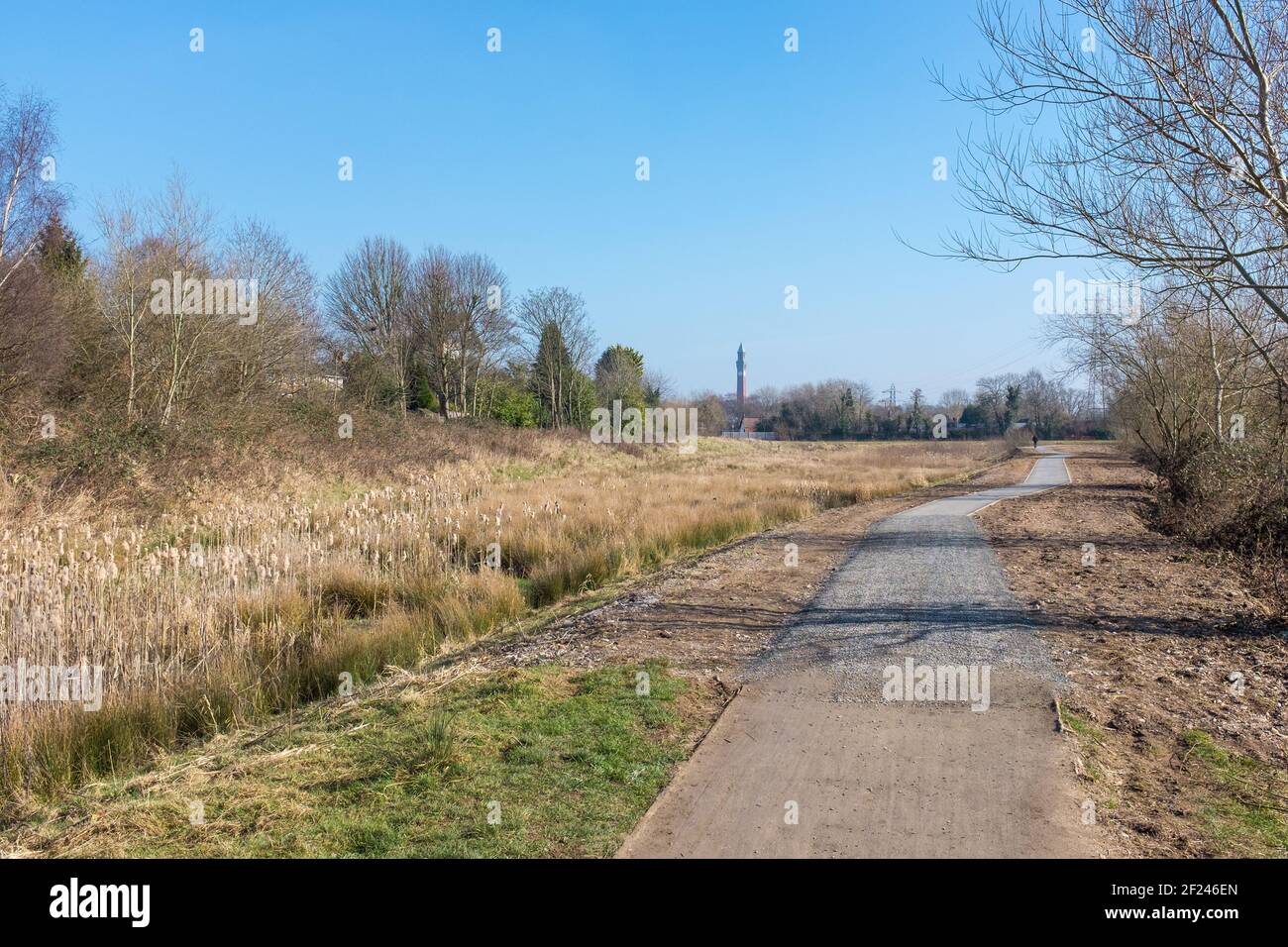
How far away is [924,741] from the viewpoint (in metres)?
5.19

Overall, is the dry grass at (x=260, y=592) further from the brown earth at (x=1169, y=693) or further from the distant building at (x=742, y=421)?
the distant building at (x=742, y=421)

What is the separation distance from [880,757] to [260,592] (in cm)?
745

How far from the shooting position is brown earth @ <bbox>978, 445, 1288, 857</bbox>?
14.1ft

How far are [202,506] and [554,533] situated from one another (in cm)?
877

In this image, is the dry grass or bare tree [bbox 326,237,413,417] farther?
bare tree [bbox 326,237,413,417]

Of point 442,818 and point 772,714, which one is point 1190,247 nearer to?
point 772,714

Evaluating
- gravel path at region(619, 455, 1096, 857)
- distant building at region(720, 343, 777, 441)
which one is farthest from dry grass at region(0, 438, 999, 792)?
distant building at region(720, 343, 777, 441)

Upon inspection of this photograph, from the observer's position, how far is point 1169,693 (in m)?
6.26

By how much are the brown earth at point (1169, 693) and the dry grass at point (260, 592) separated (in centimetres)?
603

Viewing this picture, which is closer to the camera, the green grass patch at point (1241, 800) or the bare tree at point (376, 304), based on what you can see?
the green grass patch at point (1241, 800)

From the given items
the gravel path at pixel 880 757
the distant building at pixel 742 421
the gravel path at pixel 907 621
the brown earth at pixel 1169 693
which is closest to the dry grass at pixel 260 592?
the gravel path at pixel 907 621

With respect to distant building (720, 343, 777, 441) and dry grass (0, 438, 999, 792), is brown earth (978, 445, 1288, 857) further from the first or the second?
Result: distant building (720, 343, 777, 441)

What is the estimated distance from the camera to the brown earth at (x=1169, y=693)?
429 centimetres

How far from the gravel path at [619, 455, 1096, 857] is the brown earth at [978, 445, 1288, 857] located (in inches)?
11.6
